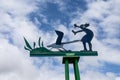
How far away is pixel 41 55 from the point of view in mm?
30109

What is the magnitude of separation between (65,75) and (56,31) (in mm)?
3594

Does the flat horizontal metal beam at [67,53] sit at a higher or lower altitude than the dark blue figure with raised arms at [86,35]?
lower

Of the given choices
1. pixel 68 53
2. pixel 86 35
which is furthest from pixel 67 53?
pixel 86 35

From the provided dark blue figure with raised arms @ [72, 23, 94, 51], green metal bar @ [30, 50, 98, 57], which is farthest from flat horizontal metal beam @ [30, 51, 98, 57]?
dark blue figure with raised arms @ [72, 23, 94, 51]

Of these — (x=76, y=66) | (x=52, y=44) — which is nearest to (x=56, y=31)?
(x=52, y=44)

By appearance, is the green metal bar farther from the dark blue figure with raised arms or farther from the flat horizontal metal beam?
the dark blue figure with raised arms

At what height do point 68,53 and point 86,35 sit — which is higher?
point 86,35

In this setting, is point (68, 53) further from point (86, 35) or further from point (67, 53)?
point (86, 35)

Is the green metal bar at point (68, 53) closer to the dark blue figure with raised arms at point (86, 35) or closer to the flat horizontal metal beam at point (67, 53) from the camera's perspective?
the flat horizontal metal beam at point (67, 53)

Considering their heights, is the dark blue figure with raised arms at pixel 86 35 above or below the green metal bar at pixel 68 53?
above

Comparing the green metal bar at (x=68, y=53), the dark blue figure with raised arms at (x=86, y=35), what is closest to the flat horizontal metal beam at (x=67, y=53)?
the green metal bar at (x=68, y=53)

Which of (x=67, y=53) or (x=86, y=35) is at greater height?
(x=86, y=35)

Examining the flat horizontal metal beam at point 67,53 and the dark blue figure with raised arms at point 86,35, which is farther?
the dark blue figure with raised arms at point 86,35

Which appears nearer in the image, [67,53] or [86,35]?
[67,53]
